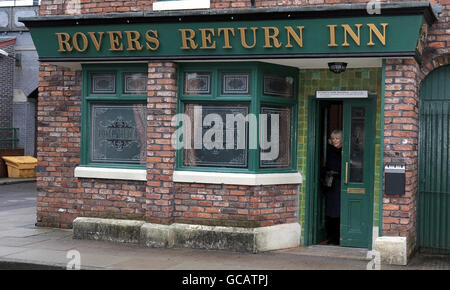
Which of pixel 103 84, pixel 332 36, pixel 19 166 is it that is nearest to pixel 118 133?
pixel 103 84

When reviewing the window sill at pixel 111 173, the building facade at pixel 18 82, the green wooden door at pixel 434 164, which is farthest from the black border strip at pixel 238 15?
the building facade at pixel 18 82

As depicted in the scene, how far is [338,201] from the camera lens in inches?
405

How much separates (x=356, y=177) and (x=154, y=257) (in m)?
3.56

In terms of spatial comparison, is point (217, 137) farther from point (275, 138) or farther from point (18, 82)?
point (18, 82)

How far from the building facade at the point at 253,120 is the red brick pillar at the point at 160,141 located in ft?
0.08

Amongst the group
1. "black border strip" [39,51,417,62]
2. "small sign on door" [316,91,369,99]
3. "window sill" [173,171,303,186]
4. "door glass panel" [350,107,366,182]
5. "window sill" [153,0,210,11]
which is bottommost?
"window sill" [173,171,303,186]

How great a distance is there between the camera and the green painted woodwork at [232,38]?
8.34 metres

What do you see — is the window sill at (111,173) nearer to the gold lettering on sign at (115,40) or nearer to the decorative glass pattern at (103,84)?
the decorative glass pattern at (103,84)

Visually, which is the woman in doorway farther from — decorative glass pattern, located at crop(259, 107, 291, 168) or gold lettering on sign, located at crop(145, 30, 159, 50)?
gold lettering on sign, located at crop(145, 30, 159, 50)

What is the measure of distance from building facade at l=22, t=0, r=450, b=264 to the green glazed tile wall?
2 centimetres

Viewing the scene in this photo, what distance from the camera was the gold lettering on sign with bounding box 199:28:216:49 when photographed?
9.07 metres

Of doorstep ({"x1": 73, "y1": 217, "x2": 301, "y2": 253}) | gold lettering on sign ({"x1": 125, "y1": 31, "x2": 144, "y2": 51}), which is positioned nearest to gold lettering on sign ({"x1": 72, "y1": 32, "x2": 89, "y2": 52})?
gold lettering on sign ({"x1": 125, "y1": 31, "x2": 144, "y2": 51})
